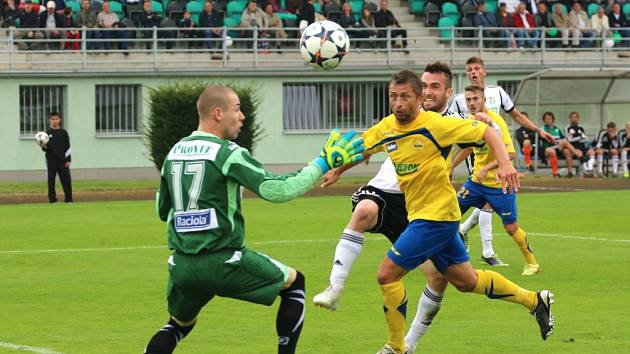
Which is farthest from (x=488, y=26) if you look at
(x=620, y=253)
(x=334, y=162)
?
(x=334, y=162)

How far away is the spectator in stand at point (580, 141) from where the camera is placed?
115 ft

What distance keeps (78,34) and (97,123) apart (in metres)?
2.86

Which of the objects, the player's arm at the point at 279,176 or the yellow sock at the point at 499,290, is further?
the yellow sock at the point at 499,290

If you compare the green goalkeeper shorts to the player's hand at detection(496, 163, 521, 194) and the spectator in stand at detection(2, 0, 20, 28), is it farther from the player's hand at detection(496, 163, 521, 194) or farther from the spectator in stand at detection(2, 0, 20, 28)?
the spectator in stand at detection(2, 0, 20, 28)

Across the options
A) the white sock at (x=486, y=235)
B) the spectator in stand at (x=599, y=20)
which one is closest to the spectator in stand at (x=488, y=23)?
the spectator in stand at (x=599, y=20)

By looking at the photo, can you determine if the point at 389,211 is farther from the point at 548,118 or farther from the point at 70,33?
the point at 70,33

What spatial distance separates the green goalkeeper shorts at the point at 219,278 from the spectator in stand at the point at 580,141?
27.5 meters

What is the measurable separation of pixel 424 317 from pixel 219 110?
8.90 ft

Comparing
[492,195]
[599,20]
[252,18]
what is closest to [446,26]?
[599,20]

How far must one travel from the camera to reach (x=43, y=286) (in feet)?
47.6

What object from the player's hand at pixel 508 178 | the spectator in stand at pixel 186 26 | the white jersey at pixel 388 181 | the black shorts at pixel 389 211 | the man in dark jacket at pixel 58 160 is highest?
the spectator in stand at pixel 186 26

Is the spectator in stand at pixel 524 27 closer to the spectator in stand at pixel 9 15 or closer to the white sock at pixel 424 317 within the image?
the spectator in stand at pixel 9 15

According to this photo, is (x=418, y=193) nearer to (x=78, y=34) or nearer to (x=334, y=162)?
(x=334, y=162)

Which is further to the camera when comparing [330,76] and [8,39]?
[330,76]
